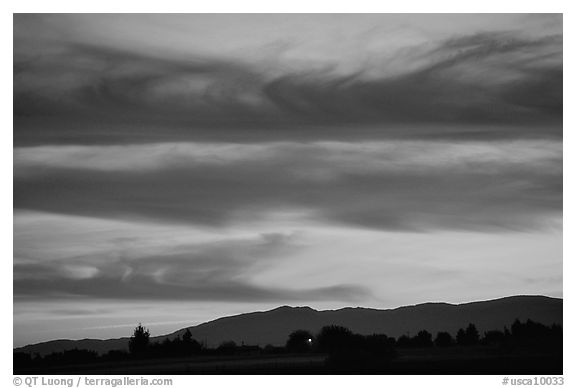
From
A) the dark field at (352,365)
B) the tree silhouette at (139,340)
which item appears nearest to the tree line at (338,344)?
the tree silhouette at (139,340)

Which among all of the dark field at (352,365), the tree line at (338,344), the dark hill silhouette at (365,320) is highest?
the dark hill silhouette at (365,320)

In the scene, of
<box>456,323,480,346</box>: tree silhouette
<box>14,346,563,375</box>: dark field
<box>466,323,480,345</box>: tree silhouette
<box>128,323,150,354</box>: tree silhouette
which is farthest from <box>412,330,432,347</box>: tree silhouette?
<box>128,323,150,354</box>: tree silhouette

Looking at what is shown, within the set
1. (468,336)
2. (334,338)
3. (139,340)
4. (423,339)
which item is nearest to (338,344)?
(334,338)

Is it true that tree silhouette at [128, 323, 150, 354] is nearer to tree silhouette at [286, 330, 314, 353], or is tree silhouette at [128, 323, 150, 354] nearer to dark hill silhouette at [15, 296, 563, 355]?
dark hill silhouette at [15, 296, 563, 355]

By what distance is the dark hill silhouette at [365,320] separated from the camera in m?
24.8

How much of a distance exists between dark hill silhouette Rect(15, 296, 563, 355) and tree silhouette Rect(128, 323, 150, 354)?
162 millimetres

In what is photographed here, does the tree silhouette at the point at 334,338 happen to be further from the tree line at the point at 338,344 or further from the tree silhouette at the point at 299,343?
the tree silhouette at the point at 299,343

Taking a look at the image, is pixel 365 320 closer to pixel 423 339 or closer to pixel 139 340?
pixel 423 339

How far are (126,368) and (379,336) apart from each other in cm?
564

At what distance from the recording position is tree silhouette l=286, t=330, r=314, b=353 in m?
24.8

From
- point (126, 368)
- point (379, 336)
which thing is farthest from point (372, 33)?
point (126, 368)

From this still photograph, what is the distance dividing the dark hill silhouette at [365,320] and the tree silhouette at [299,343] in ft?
0.43

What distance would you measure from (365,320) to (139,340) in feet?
16.7
